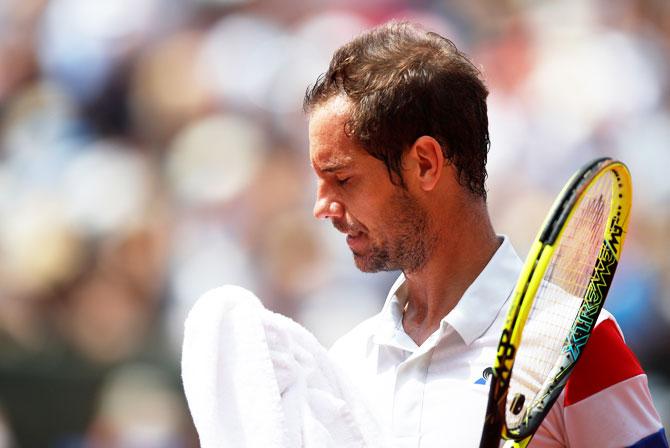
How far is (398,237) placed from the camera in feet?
5.05

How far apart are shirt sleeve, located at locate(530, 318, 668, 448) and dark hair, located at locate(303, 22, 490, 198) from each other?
11.4 inches

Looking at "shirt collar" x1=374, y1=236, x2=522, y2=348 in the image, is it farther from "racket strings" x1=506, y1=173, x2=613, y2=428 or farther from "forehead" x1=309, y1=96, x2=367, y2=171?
"forehead" x1=309, y1=96, x2=367, y2=171

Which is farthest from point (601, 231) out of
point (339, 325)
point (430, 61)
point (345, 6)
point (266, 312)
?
point (345, 6)

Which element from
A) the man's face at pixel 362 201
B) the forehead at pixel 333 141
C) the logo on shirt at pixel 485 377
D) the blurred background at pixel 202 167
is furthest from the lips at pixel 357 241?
the blurred background at pixel 202 167

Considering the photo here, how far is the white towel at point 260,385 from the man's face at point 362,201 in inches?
6.5

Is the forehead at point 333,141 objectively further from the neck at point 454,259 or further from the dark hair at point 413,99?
the neck at point 454,259

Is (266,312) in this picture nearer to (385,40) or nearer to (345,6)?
(385,40)

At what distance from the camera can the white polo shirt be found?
1454mm

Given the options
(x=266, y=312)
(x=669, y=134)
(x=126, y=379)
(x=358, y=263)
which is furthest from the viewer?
(x=126, y=379)

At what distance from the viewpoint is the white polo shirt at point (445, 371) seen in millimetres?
1454

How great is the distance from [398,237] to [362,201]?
7 cm

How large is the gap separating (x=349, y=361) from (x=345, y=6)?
2506 millimetres

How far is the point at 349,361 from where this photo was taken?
1.64 meters

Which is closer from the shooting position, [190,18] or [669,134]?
[669,134]
